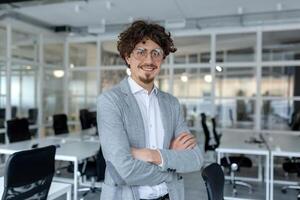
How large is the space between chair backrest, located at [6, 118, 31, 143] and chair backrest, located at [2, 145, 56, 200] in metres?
2.85

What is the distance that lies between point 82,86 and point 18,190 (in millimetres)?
6325

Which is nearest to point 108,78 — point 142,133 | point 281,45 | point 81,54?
point 81,54

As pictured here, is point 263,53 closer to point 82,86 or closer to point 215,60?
point 215,60

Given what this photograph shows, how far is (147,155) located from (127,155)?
0.30 ft

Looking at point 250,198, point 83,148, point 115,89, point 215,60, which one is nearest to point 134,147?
point 115,89

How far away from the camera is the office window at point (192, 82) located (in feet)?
23.5

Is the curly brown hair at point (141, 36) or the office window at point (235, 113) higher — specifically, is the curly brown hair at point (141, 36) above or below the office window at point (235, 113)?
above

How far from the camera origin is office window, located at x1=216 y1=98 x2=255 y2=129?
7.06m

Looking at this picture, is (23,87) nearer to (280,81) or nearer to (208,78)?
(208,78)

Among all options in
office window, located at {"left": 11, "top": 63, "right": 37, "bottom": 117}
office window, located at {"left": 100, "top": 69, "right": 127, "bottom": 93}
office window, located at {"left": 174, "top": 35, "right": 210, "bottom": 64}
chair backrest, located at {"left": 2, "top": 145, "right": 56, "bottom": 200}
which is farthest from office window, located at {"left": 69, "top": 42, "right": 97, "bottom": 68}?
chair backrest, located at {"left": 2, "top": 145, "right": 56, "bottom": 200}

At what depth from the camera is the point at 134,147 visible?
143 centimetres

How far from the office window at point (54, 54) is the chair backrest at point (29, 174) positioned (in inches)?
228

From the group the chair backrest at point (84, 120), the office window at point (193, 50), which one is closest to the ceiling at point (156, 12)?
the office window at point (193, 50)

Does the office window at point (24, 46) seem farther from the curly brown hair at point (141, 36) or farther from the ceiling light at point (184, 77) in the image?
the curly brown hair at point (141, 36)
